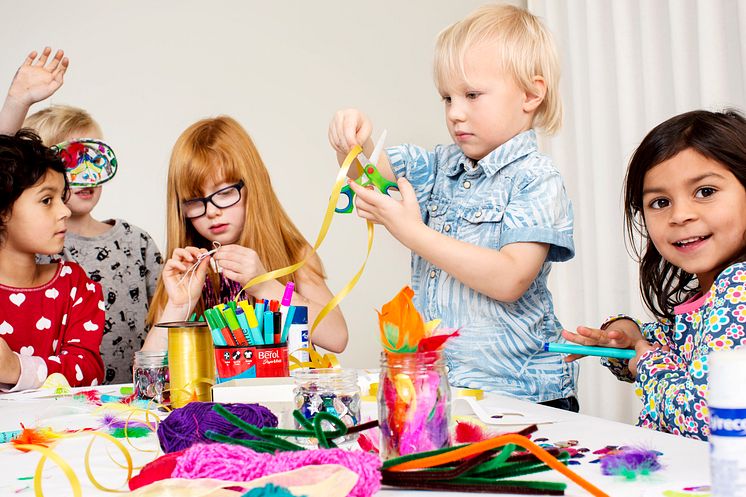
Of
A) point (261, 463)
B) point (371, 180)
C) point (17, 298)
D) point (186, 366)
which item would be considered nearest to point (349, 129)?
point (371, 180)

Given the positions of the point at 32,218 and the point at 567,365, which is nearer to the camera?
the point at 567,365

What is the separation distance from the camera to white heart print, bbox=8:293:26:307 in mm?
1715

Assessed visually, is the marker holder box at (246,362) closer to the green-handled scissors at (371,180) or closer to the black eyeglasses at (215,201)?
the green-handled scissors at (371,180)

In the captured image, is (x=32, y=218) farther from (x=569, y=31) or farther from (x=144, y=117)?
(x=569, y=31)

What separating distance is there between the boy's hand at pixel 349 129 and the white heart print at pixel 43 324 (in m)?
0.85

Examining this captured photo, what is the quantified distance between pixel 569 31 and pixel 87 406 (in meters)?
2.13

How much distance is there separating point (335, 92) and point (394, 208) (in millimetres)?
1993

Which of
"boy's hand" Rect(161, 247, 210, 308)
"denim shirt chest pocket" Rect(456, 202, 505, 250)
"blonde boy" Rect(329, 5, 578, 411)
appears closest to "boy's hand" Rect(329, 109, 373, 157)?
"blonde boy" Rect(329, 5, 578, 411)

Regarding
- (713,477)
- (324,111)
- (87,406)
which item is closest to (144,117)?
(324,111)

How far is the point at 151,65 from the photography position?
291 centimetres

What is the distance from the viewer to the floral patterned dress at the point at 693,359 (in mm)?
878

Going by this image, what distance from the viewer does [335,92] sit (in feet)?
10.1

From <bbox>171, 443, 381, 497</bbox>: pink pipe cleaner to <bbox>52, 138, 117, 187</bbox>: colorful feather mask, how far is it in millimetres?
1513

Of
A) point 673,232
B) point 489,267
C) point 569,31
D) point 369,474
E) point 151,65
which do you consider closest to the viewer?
point 369,474
